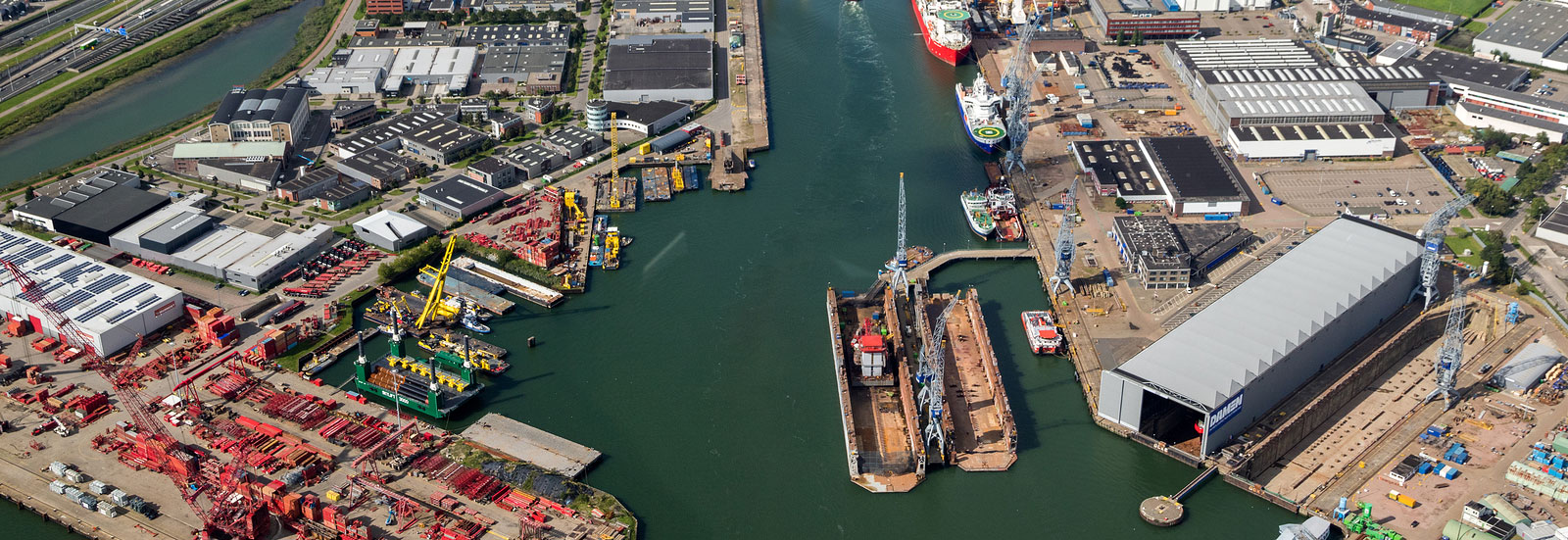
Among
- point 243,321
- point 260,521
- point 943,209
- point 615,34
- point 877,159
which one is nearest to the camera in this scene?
point 260,521

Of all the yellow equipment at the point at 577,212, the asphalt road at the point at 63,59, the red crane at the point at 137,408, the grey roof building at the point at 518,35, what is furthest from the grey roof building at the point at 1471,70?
the asphalt road at the point at 63,59

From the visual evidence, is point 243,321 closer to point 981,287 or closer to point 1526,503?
point 981,287

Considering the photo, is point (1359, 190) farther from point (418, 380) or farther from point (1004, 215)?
point (418, 380)

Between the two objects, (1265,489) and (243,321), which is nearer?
(1265,489)

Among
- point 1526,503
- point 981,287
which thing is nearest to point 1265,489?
point 1526,503

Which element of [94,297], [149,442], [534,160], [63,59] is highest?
[94,297]

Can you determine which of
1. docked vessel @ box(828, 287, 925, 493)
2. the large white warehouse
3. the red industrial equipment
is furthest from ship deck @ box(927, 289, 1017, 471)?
the large white warehouse

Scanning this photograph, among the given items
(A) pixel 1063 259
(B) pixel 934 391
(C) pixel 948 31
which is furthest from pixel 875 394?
(C) pixel 948 31
